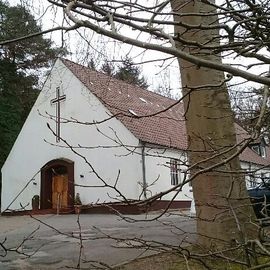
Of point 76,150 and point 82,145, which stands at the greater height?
point 82,145

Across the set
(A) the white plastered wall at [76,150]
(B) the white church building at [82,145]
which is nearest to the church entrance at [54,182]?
(B) the white church building at [82,145]

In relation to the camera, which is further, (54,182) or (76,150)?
(54,182)

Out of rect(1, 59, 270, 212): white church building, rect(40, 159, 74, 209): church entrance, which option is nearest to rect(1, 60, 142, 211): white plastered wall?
rect(1, 59, 270, 212): white church building

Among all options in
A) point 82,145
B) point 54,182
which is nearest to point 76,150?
point 82,145

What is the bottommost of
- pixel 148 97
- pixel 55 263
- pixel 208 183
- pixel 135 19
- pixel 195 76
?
pixel 55 263

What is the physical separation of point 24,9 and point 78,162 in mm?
16263

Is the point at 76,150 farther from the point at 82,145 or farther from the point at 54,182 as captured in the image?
the point at 54,182

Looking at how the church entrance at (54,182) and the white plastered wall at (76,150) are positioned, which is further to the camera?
the church entrance at (54,182)

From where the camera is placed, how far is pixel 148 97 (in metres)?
28.5

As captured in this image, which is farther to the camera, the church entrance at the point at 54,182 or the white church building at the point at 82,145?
the church entrance at the point at 54,182

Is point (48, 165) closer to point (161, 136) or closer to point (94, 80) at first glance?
point (161, 136)

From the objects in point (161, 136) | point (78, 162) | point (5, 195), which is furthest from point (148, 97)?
point (5, 195)

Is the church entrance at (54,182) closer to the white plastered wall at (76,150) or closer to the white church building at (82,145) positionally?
the white church building at (82,145)

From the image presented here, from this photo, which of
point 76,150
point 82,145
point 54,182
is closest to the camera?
point 76,150
